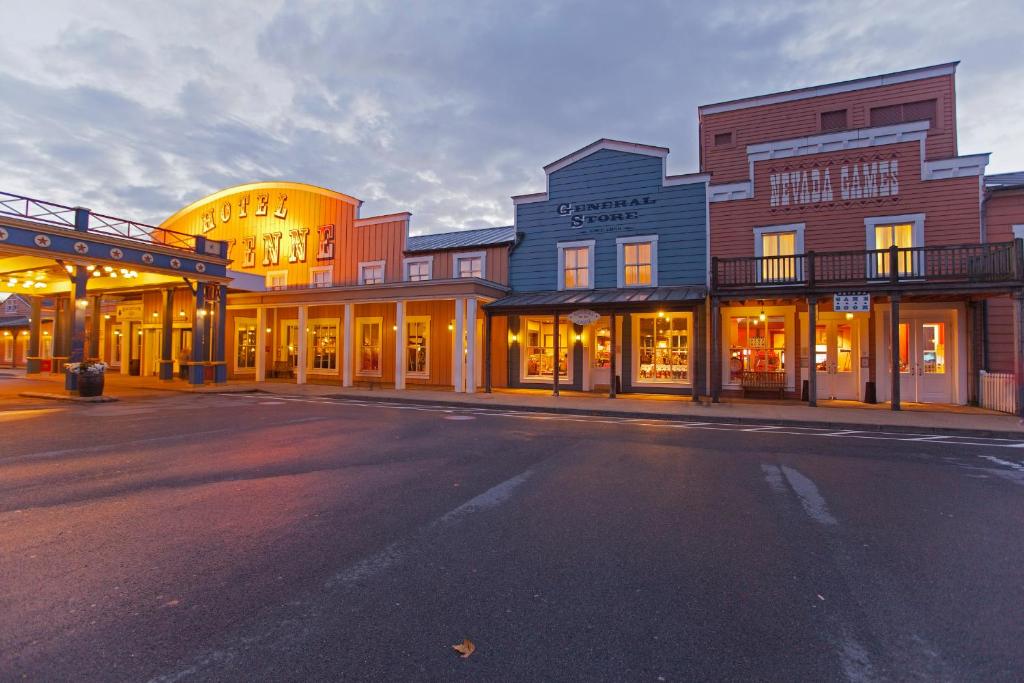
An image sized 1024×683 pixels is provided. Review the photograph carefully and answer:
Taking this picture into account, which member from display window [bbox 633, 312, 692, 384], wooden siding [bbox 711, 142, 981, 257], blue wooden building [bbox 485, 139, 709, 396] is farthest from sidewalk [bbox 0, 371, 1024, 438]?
wooden siding [bbox 711, 142, 981, 257]

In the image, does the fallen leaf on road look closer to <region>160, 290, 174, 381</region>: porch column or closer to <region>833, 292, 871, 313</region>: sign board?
<region>833, 292, 871, 313</region>: sign board

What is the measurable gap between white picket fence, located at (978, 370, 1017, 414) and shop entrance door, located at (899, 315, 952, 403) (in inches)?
37.2

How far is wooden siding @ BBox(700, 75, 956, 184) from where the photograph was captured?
15609mm

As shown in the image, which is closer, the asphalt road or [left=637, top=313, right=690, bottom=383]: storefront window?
the asphalt road

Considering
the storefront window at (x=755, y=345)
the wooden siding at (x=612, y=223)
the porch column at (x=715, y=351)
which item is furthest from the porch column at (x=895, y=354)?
the wooden siding at (x=612, y=223)

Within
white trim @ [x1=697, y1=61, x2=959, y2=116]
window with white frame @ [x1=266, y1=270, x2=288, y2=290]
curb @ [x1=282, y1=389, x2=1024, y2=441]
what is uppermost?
white trim @ [x1=697, y1=61, x2=959, y2=116]

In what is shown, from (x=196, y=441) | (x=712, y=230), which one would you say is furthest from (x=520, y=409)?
(x=712, y=230)

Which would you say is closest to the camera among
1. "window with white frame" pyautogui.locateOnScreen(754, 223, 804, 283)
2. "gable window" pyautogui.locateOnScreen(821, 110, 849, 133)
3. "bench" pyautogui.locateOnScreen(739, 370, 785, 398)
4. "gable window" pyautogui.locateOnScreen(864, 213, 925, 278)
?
"gable window" pyautogui.locateOnScreen(864, 213, 925, 278)

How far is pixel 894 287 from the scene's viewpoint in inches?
543

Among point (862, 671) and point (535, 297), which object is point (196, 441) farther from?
point (535, 297)

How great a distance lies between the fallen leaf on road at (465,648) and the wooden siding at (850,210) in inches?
656

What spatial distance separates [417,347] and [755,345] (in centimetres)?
1286

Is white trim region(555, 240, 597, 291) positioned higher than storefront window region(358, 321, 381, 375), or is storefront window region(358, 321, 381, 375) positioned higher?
white trim region(555, 240, 597, 291)

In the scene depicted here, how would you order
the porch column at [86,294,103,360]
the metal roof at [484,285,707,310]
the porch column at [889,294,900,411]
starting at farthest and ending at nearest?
the porch column at [86,294,103,360]
the metal roof at [484,285,707,310]
the porch column at [889,294,900,411]
